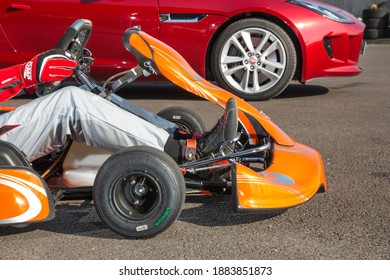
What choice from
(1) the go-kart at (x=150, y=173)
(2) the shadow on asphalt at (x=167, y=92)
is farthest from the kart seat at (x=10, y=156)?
(2) the shadow on asphalt at (x=167, y=92)

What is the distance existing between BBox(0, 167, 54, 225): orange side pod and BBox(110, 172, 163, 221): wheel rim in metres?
0.31

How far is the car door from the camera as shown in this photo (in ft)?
21.1

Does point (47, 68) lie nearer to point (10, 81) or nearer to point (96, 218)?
point (10, 81)

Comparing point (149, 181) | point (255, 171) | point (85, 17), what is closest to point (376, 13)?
point (85, 17)

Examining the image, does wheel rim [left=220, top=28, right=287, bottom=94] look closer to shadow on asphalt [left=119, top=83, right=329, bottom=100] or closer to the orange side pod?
shadow on asphalt [left=119, top=83, right=329, bottom=100]

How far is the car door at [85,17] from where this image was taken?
6430mm

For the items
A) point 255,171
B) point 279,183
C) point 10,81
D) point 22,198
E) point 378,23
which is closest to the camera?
point 22,198

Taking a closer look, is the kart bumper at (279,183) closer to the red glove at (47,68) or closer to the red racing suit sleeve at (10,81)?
the red glove at (47,68)

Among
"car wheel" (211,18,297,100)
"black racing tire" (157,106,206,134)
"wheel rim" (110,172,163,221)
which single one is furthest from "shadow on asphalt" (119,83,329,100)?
"wheel rim" (110,172,163,221)

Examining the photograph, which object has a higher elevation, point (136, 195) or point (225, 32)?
point (136, 195)

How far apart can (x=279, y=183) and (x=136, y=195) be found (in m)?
0.67

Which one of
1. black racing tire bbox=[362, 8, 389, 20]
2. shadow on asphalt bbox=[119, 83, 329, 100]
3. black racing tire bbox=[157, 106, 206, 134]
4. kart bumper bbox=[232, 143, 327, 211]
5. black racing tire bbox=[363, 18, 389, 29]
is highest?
kart bumper bbox=[232, 143, 327, 211]

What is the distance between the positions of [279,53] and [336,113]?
0.83 meters

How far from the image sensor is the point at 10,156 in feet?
10.5
